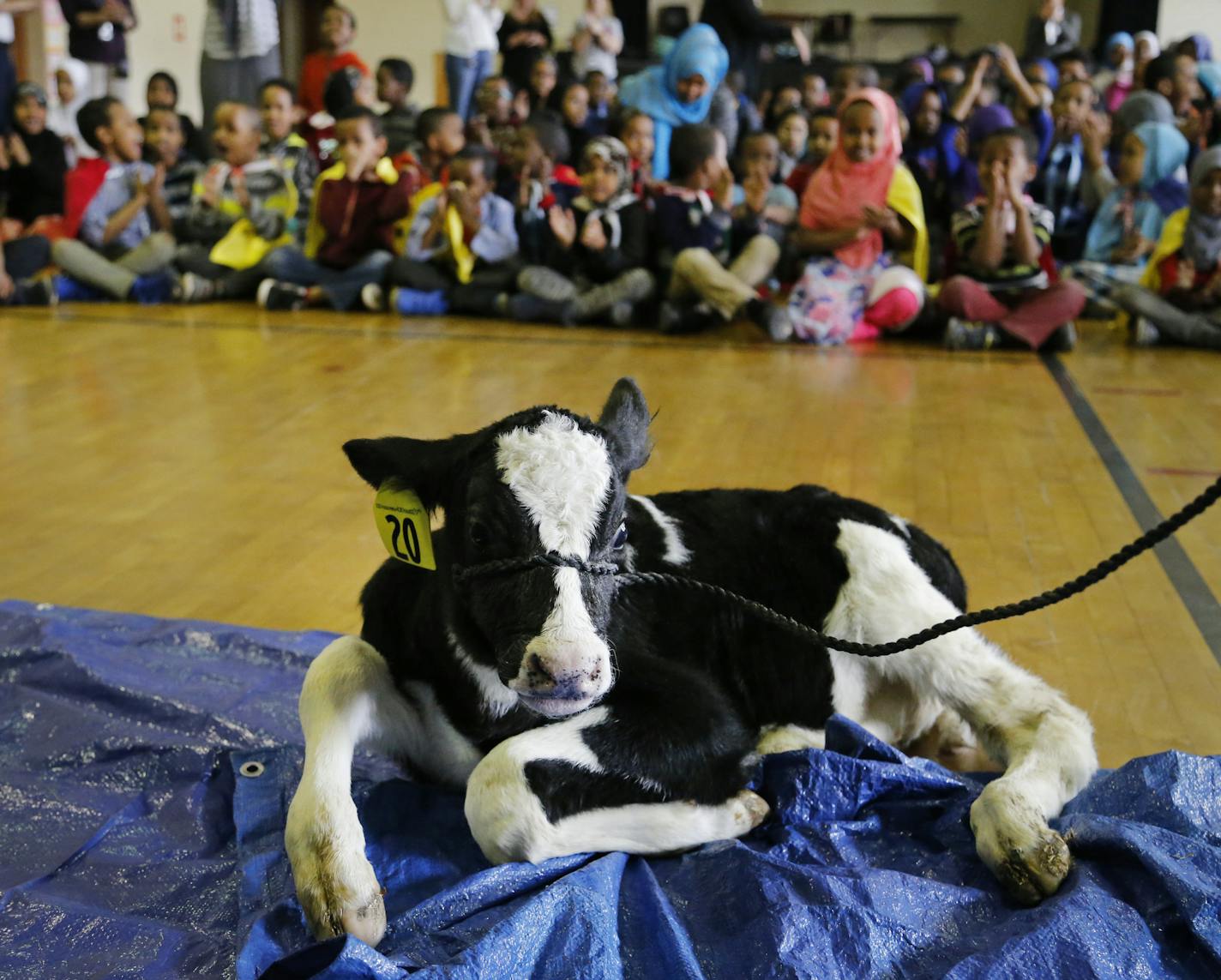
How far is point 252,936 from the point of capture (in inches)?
66.9

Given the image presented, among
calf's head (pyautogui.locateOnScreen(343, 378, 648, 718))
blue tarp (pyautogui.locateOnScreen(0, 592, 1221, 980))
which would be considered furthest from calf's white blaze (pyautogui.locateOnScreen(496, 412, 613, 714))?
blue tarp (pyautogui.locateOnScreen(0, 592, 1221, 980))

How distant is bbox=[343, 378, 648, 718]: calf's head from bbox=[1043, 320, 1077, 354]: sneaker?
5317 millimetres

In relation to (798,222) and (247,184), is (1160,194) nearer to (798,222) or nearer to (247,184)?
(798,222)

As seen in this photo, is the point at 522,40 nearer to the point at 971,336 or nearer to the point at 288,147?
the point at 288,147

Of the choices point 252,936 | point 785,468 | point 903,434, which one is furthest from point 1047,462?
point 252,936

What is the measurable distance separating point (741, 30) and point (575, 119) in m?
2.55

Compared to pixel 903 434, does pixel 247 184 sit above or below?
above

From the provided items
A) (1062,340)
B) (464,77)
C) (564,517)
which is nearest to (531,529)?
(564,517)

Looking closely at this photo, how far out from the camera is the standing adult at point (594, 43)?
1107 cm

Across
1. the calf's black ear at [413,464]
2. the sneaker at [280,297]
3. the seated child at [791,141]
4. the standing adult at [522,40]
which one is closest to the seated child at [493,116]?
the standing adult at [522,40]

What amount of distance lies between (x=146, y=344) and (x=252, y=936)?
558 centimetres

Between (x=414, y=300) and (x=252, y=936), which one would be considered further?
(x=414, y=300)

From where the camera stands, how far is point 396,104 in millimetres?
10359

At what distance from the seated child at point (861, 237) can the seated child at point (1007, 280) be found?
301 mm
